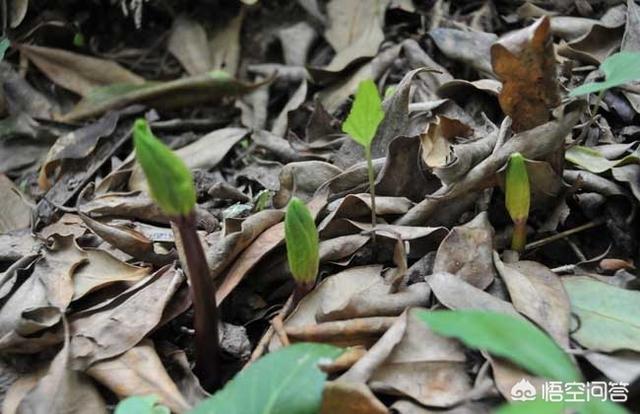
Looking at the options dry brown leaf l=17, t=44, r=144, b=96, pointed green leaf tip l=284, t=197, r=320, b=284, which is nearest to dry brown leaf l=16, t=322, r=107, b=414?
pointed green leaf tip l=284, t=197, r=320, b=284

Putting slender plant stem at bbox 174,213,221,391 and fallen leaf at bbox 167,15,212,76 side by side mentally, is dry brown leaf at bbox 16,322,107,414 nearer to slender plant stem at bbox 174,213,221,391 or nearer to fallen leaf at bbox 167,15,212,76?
slender plant stem at bbox 174,213,221,391

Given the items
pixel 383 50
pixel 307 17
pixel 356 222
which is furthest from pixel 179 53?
pixel 356 222

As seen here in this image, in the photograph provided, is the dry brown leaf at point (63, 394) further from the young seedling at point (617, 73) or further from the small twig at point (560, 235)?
the young seedling at point (617, 73)

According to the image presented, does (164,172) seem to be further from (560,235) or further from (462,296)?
(560,235)

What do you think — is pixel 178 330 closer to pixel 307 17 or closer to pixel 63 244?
pixel 63 244

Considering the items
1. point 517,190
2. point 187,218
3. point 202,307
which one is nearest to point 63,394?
point 202,307

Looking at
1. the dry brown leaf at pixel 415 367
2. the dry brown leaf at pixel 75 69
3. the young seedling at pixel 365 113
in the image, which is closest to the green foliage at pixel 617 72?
the young seedling at pixel 365 113

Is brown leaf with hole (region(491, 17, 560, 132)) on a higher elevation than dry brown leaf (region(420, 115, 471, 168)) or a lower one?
higher
